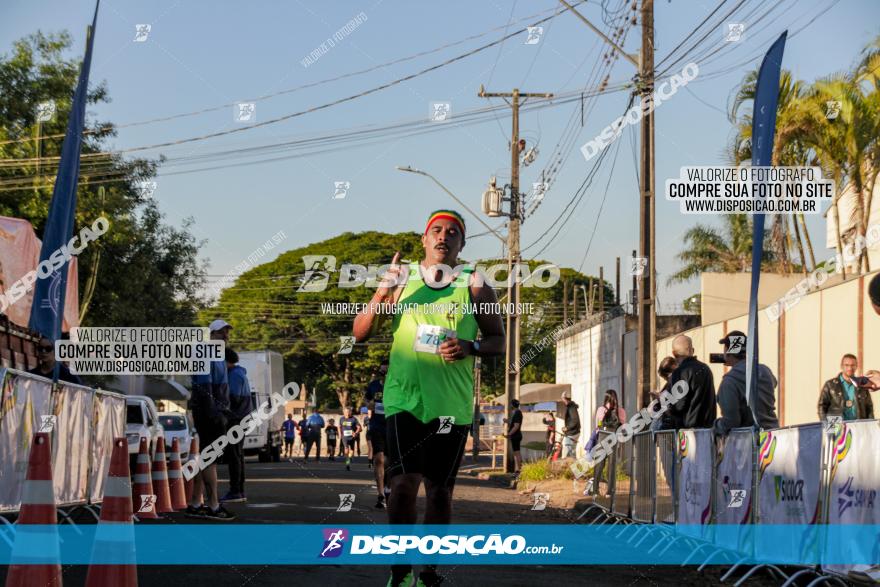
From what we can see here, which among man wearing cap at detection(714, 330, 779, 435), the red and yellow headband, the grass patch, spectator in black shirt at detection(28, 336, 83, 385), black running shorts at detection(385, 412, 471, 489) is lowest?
the grass patch

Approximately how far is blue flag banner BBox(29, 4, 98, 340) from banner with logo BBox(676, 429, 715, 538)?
5.84 metres

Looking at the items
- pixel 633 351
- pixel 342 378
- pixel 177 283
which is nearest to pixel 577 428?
pixel 633 351

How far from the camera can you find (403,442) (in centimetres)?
612

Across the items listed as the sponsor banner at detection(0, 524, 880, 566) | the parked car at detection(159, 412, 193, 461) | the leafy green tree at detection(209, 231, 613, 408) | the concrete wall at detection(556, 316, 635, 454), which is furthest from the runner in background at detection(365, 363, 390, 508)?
the leafy green tree at detection(209, 231, 613, 408)

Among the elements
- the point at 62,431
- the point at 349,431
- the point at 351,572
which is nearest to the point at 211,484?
the point at 62,431

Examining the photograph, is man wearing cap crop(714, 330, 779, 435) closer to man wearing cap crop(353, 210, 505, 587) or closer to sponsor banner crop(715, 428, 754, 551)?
sponsor banner crop(715, 428, 754, 551)

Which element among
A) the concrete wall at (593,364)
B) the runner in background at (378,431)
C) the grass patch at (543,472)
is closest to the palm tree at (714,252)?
the concrete wall at (593,364)

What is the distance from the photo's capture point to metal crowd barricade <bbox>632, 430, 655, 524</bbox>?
11.9 m

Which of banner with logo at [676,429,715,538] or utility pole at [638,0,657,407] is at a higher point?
utility pole at [638,0,657,407]

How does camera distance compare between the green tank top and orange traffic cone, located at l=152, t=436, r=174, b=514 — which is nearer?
the green tank top

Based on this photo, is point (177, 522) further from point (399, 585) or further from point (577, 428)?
point (577, 428)

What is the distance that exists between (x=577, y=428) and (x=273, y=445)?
17.1 meters

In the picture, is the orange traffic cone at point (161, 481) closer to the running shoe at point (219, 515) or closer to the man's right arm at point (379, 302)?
the running shoe at point (219, 515)

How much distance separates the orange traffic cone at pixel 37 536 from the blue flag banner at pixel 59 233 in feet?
18.5
